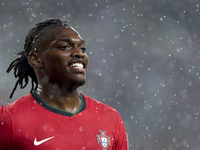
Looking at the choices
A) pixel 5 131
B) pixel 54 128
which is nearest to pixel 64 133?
pixel 54 128

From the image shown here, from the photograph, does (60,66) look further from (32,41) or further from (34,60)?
(32,41)

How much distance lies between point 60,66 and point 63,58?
7 cm

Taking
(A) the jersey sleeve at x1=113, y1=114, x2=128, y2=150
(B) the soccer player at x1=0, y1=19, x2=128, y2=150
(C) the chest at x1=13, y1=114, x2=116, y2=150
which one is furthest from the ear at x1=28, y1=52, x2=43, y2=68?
(A) the jersey sleeve at x1=113, y1=114, x2=128, y2=150

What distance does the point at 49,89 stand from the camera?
→ 2.98 meters

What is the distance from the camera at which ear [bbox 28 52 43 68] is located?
3.04 metres

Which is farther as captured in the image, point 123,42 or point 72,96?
point 123,42

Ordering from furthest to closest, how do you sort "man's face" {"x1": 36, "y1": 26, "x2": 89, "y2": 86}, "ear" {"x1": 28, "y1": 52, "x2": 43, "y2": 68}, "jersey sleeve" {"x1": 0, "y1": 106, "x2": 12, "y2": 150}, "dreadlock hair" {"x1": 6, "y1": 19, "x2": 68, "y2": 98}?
1. "dreadlock hair" {"x1": 6, "y1": 19, "x2": 68, "y2": 98}
2. "ear" {"x1": 28, "y1": 52, "x2": 43, "y2": 68}
3. "man's face" {"x1": 36, "y1": 26, "x2": 89, "y2": 86}
4. "jersey sleeve" {"x1": 0, "y1": 106, "x2": 12, "y2": 150}

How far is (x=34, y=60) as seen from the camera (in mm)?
3072

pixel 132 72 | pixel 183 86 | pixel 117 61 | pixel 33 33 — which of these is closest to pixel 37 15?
pixel 117 61

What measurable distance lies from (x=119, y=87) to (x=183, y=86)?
2772 millimetres

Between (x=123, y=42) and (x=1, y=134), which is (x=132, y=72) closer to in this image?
(x=123, y=42)

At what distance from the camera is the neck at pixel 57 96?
9.76 ft

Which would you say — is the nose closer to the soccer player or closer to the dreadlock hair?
the soccer player

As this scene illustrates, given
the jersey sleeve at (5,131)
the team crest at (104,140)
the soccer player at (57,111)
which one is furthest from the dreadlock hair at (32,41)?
the team crest at (104,140)
